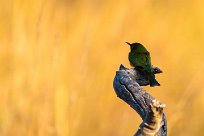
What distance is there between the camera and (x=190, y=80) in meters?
3.70

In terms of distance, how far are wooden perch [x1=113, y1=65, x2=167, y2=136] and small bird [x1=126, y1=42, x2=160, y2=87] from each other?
64 millimetres

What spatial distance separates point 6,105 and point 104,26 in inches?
32.5

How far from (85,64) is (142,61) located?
100 cm

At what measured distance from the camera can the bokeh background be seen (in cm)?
314

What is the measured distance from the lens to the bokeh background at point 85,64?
123 inches

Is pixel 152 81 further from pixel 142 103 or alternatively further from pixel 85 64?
pixel 85 64

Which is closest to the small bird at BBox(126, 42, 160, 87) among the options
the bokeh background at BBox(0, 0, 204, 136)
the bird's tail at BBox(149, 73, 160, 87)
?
the bird's tail at BBox(149, 73, 160, 87)

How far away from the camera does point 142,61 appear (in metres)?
2.33

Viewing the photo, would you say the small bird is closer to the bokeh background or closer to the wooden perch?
the wooden perch

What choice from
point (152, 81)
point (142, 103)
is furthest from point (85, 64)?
point (142, 103)

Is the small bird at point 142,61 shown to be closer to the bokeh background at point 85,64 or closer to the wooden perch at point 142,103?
the wooden perch at point 142,103

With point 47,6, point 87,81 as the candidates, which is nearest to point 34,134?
point 87,81

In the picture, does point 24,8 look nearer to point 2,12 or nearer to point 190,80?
point 2,12

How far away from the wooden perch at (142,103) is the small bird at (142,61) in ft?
0.21
